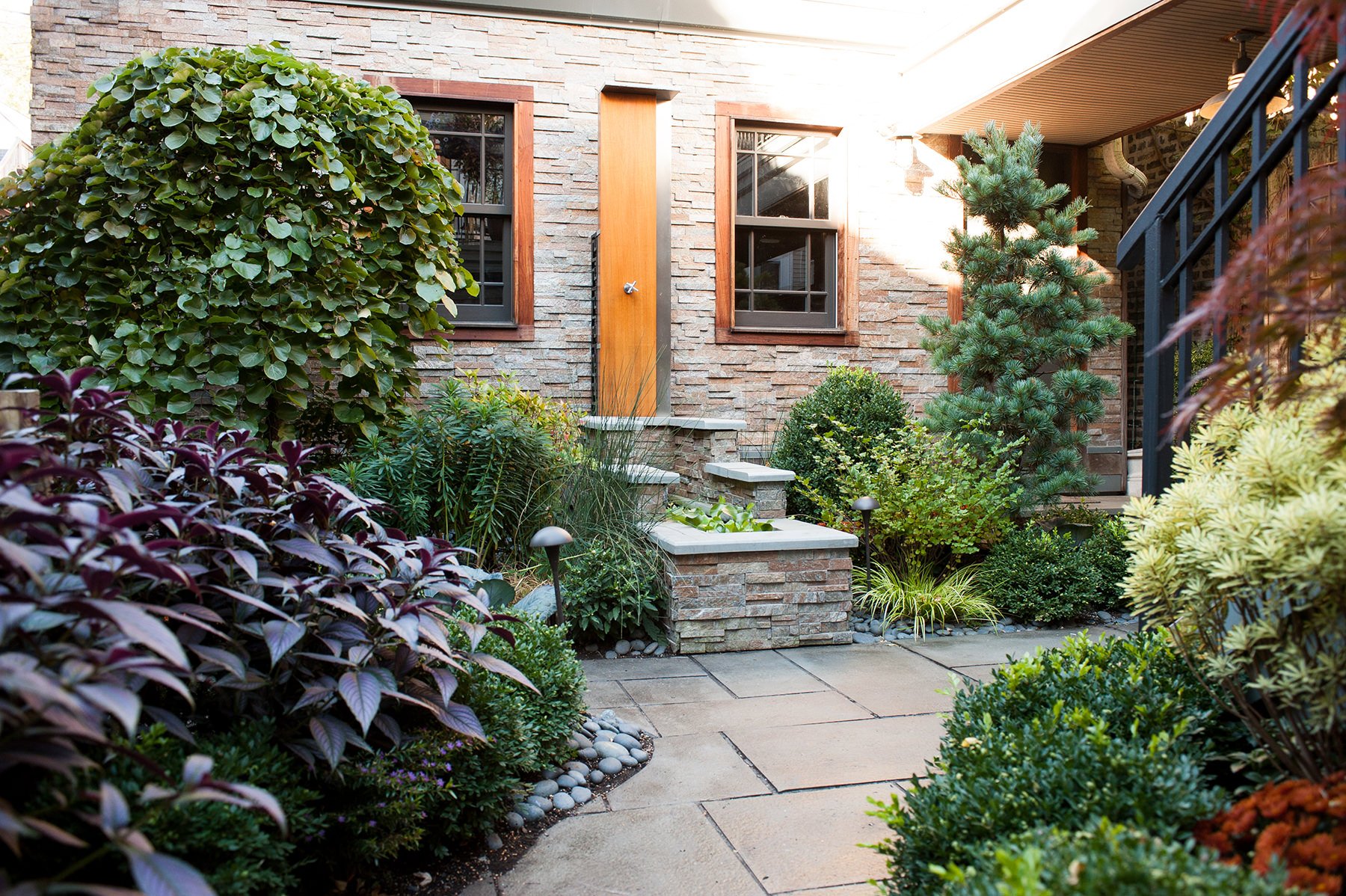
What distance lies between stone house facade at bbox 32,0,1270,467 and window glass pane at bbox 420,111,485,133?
0.5 inches

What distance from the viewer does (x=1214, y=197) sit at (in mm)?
2109

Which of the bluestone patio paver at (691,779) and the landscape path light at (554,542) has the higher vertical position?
the landscape path light at (554,542)

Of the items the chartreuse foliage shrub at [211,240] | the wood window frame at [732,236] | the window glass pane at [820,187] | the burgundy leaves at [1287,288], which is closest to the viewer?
the burgundy leaves at [1287,288]

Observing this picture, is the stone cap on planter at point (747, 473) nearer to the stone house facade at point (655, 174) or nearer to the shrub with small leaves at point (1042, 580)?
the stone house facade at point (655, 174)

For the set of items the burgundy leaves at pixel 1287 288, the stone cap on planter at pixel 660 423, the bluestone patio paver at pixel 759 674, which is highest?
the burgundy leaves at pixel 1287 288

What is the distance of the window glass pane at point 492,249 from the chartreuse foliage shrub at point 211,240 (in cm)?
135

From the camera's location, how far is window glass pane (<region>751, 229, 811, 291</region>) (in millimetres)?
6348

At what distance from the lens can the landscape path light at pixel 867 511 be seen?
13.1 feet

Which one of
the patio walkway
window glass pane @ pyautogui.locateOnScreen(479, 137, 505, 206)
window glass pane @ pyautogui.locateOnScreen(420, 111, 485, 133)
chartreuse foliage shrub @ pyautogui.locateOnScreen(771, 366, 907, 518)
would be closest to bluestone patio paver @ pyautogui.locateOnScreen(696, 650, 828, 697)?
the patio walkway

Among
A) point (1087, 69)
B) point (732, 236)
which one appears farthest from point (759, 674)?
point (1087, 69)

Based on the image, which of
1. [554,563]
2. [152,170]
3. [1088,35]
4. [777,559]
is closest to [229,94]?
[152,170]

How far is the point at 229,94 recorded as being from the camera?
168 inches

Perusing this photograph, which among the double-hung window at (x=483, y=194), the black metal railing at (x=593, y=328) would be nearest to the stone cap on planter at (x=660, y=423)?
the black metal railing at (x=593, y=328)

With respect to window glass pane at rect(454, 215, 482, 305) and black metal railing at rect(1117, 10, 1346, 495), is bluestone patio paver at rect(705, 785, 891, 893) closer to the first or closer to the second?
black metal railing at rect(1117, 10, 1346, 495)
